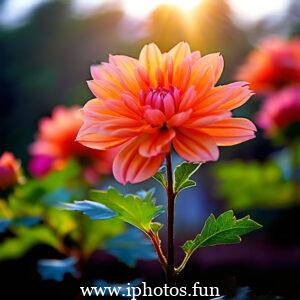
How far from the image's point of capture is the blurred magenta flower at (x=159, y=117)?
59 centimetres

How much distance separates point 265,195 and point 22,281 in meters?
0.83

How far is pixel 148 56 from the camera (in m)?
0.66

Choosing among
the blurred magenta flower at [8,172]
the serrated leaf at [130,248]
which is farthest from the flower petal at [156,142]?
the blurred magenta flower at [8,172]

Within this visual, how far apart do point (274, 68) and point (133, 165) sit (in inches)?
54.5

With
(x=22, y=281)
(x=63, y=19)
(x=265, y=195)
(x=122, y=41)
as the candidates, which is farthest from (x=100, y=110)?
(x=63, y=19)

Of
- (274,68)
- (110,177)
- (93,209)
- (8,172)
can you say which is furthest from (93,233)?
(110,177)

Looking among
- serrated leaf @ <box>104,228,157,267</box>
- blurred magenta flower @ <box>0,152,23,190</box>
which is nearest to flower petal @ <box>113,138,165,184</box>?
serrated leaf @ <box>104,228,157,267</box>

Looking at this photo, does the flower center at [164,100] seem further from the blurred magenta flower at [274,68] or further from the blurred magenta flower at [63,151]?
the blurred magenta flower at [274,68]

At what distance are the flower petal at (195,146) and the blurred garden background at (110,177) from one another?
0.13m

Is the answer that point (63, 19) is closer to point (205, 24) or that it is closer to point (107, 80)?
point (205, 24)

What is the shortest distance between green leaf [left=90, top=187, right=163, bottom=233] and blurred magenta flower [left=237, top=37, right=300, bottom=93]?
1.29 metres

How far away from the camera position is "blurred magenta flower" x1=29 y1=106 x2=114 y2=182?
1457mm

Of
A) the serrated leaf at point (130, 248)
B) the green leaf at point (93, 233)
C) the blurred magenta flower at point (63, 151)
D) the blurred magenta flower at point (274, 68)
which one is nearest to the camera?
the serrated leaf at point (130, 248)

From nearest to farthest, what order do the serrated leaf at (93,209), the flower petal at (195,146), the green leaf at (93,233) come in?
the flower petal at (195,146)
the serrated leaf at (93,209)
the green leaf at (93,233)
